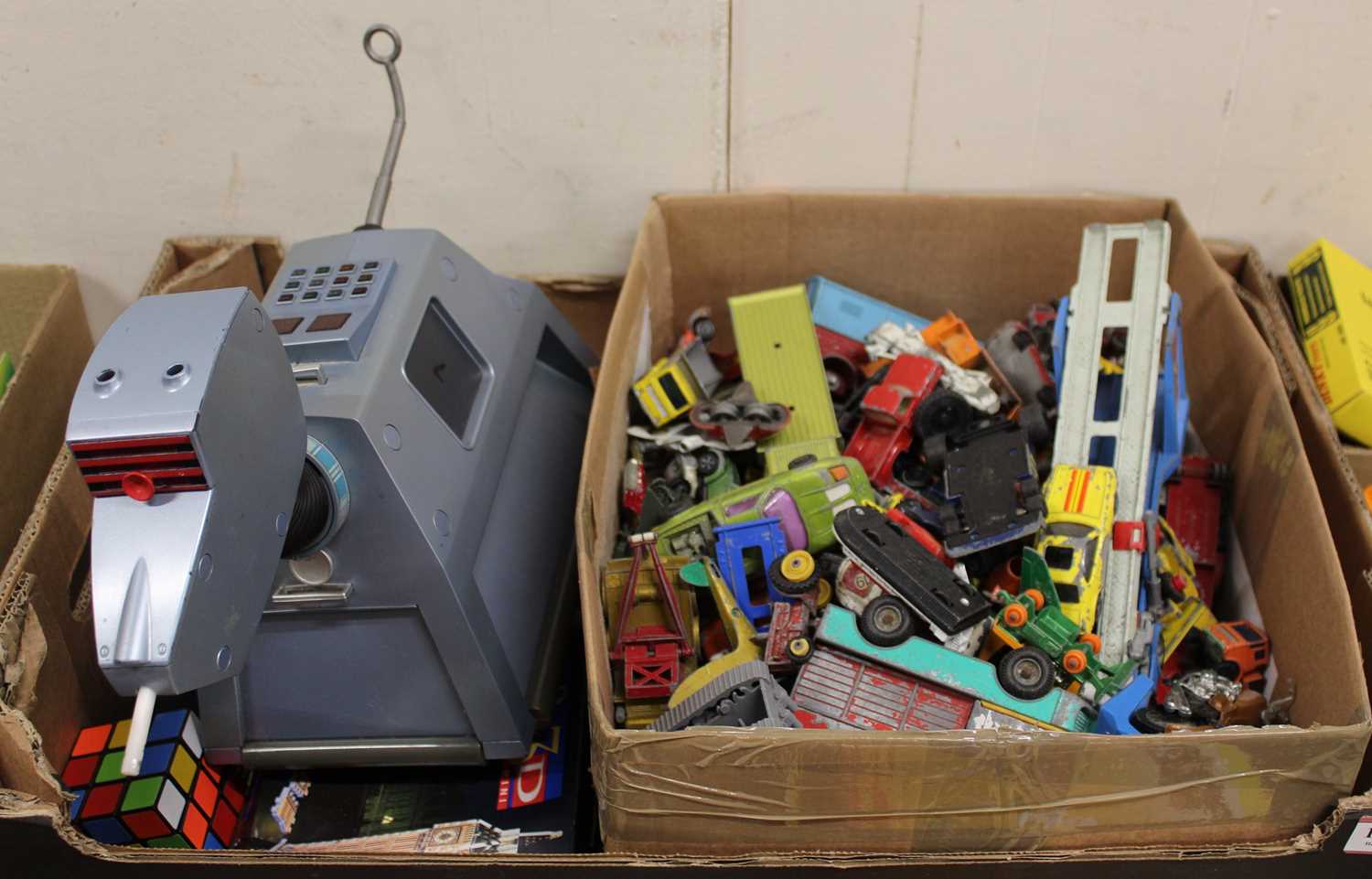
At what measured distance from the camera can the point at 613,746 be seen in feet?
2.74

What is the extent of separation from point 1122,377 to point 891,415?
0.93ft

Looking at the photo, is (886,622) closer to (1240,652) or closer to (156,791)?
(1240,652)

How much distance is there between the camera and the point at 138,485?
0.66 m

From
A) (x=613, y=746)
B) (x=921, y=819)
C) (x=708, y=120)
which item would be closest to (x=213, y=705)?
(x=613, y=746)

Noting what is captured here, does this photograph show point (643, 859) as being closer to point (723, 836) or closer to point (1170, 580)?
point (723, 836)

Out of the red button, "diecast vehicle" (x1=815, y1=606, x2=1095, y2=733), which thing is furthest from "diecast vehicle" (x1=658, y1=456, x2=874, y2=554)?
the red button

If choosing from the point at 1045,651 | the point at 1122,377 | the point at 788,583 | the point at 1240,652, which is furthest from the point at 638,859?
the point at 1122,377

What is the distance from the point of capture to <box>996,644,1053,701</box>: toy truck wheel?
0.96 meters

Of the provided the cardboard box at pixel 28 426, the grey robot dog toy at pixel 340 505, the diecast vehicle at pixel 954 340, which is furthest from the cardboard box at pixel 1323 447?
the cardboard box at pixel 28 426

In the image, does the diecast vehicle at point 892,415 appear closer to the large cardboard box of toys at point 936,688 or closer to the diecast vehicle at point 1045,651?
the large cardboard box of toys at point 936,688

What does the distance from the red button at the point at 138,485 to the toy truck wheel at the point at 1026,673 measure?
74 centimetres

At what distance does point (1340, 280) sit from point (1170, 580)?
0.49 m

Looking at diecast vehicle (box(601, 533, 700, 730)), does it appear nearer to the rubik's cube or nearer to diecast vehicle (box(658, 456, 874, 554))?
diecast vehicle (box(658, 456, 874, 554))

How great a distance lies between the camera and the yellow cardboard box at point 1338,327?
1241 mm
